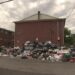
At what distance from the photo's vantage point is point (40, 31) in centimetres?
4191

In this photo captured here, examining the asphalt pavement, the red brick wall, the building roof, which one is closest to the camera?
the asphalt pavement

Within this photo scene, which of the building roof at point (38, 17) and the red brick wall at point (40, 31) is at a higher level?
the building roof at point (38, 17)

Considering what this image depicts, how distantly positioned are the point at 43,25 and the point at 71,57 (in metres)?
23.0

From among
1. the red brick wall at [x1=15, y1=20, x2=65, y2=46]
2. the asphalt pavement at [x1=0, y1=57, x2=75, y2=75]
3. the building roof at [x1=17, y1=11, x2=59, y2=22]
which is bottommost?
the asphalt pavement at [x1=0, y1=57, x2=75, y2=75]

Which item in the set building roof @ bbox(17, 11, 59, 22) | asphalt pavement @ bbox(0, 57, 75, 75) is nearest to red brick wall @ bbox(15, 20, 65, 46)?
building roof @ bbox(17, 11, 59, 22)

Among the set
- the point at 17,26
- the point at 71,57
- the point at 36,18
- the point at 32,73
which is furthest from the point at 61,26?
the point at 32,73

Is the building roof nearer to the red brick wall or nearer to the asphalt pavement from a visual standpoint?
the red brick wall

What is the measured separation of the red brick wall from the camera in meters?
40.2

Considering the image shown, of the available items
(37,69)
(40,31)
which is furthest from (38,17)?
(37,69)

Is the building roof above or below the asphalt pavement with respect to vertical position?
above

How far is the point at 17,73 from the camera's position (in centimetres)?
1166

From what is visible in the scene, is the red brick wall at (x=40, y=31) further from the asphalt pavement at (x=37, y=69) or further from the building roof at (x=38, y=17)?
the asphalt pavement at (x=37, y=69)

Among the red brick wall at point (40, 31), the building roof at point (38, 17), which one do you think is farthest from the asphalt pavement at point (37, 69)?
the building roof at point (38, 17)

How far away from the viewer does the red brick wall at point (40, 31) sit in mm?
40250
